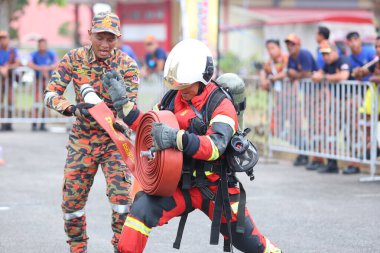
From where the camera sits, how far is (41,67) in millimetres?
17453

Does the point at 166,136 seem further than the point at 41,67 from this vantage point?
No

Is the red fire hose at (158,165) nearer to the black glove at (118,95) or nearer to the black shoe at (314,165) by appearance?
the black glove at (118,95)

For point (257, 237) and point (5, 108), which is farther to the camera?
point (5, 108)

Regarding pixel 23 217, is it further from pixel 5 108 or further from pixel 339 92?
pixel 5 108

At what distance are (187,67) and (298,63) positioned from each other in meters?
7.92

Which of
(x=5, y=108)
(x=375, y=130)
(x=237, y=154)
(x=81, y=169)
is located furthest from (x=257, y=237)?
(x=5, y=108)

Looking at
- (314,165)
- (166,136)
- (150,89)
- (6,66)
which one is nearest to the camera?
(166,136)

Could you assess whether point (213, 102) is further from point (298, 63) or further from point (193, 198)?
point (298, 63)

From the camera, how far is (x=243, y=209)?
17.5 ft

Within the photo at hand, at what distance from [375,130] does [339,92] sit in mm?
883

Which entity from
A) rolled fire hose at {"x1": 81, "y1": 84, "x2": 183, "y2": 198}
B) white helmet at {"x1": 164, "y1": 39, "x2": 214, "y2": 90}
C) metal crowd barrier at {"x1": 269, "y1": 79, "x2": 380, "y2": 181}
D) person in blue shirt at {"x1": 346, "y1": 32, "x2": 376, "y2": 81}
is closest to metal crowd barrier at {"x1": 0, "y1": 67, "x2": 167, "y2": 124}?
metal crowd barrier at {"x1": 269, "y1": 79, "x2": 380, "y2": 181}

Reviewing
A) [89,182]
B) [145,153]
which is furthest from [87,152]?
[145,153]

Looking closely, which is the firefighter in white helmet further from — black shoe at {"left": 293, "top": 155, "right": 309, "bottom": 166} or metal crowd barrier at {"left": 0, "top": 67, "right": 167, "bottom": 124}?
metal crowd barrier at {"left": 0, "top": 67, "right": 167, "bottom": 124}

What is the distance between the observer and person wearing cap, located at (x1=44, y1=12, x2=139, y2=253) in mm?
6262
